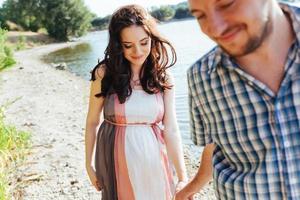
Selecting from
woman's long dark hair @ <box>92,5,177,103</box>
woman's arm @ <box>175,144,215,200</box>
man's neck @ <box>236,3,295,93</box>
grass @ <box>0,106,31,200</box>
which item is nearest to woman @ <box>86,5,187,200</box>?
woman's long dark hair @ <box>92,5,177,103</box>

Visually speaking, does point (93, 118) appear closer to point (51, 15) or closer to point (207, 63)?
point (207, 63)

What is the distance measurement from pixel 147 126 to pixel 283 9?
5.16ft

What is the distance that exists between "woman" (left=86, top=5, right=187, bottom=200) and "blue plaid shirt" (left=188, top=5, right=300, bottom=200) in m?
1.18

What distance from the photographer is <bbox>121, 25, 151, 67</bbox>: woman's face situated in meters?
2.93

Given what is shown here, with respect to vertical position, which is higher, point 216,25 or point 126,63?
point 216,25

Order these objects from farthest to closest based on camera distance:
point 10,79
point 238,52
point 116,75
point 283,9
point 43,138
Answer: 1. point 10,79
2. point 43,138
3. point 116,75
4. point 283,9
5. point 238,52

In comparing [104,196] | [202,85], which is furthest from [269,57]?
[104,196]

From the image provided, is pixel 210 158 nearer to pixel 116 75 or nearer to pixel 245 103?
pixel 245 103

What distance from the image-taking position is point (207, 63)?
173cm

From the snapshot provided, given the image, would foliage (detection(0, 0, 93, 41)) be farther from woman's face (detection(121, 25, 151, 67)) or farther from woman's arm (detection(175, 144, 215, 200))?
woman's arm (detection(175, 144, 215, 200))

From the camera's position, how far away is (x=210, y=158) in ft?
6.28

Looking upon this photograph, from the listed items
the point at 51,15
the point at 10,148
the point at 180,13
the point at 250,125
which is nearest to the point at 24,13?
the point at 51,15

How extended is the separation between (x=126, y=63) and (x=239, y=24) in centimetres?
167

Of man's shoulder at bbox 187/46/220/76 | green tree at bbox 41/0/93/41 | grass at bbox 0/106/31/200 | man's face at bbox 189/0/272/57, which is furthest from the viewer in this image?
green tree at bbox 41/0/93/41
